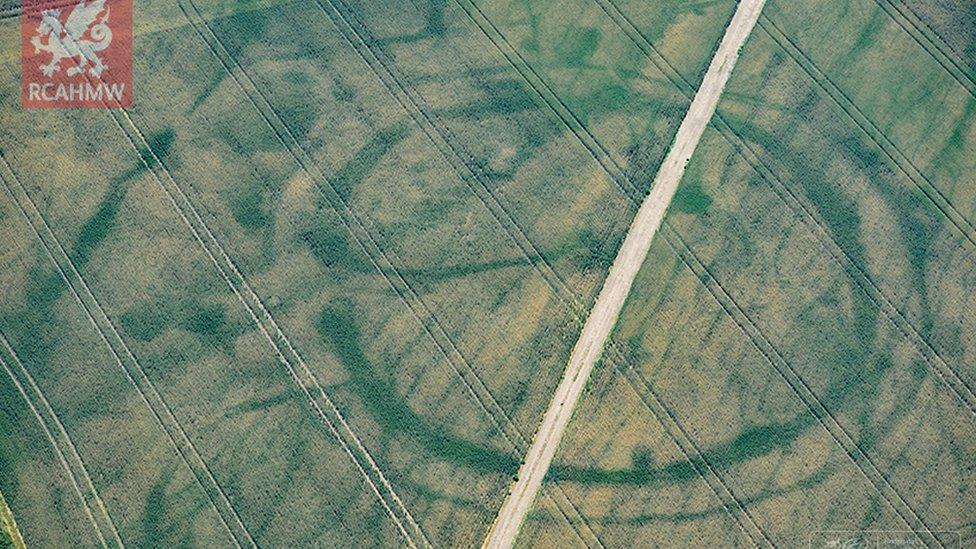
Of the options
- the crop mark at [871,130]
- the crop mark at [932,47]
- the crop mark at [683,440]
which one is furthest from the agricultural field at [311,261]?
the crop mark at [932,47]

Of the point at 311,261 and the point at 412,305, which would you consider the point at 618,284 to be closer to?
the point at 412,305

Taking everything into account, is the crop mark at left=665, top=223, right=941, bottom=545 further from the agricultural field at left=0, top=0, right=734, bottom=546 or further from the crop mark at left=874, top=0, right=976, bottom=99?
the crop mark at left=874, top=0, right=976, bottom=99

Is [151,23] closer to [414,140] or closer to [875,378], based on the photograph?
[414,140]

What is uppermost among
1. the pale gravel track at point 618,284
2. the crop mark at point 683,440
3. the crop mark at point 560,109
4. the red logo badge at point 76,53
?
the red logo badge at point 76,53

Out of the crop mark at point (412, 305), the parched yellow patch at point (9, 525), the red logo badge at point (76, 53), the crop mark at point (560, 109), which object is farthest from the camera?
the red logo badge at point (76, 53)

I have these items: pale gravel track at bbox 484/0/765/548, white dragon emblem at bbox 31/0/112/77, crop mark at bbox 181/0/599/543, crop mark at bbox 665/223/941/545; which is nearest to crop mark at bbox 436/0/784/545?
pale gravel track at bbox 484/0/765/548

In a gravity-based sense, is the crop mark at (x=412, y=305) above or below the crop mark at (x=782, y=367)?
above

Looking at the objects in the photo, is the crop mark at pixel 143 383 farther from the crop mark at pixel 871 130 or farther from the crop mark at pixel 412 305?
the crop mark at pixel 871 130

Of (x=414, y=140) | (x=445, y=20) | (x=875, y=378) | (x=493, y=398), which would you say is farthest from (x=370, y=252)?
(x=875, y=378)
